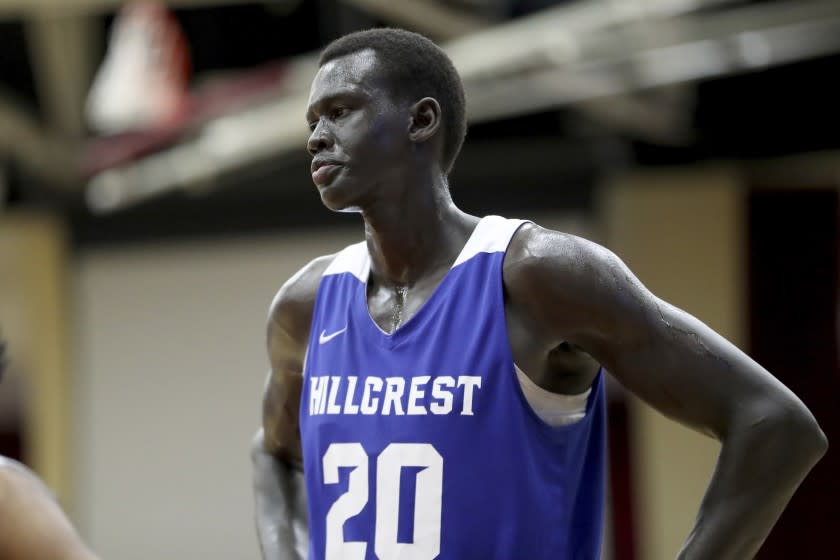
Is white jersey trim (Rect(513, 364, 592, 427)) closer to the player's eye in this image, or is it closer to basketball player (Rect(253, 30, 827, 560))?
basketball player (Rect(253, 30, 827, 560))

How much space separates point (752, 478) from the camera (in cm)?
230

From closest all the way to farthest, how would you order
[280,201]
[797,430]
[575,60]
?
[797,430] → [575,60] → [280,201]

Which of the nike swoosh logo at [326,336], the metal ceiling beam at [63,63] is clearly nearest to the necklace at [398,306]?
the nike swoosh logo at [326,336]

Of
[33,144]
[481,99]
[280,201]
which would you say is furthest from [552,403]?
[280,201]

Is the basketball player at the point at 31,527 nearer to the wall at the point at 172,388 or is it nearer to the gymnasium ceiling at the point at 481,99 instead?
the gymnasium ceiling at the point at 481,99

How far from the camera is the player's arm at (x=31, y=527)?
90.7 inches

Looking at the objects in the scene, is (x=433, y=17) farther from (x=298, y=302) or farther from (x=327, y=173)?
(x=327, y=173)

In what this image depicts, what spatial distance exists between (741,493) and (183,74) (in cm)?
575

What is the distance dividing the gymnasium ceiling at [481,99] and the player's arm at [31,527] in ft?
16.4

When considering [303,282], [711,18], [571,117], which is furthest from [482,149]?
[303,282]

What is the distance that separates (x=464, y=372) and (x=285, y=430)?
675 millimetres

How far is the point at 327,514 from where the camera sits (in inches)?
105

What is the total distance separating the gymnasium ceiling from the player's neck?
14.1 feet

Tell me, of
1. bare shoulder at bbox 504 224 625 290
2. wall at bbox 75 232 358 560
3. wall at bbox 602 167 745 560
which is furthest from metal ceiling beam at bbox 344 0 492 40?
bare shoulder at bbox 504 224 625 290
